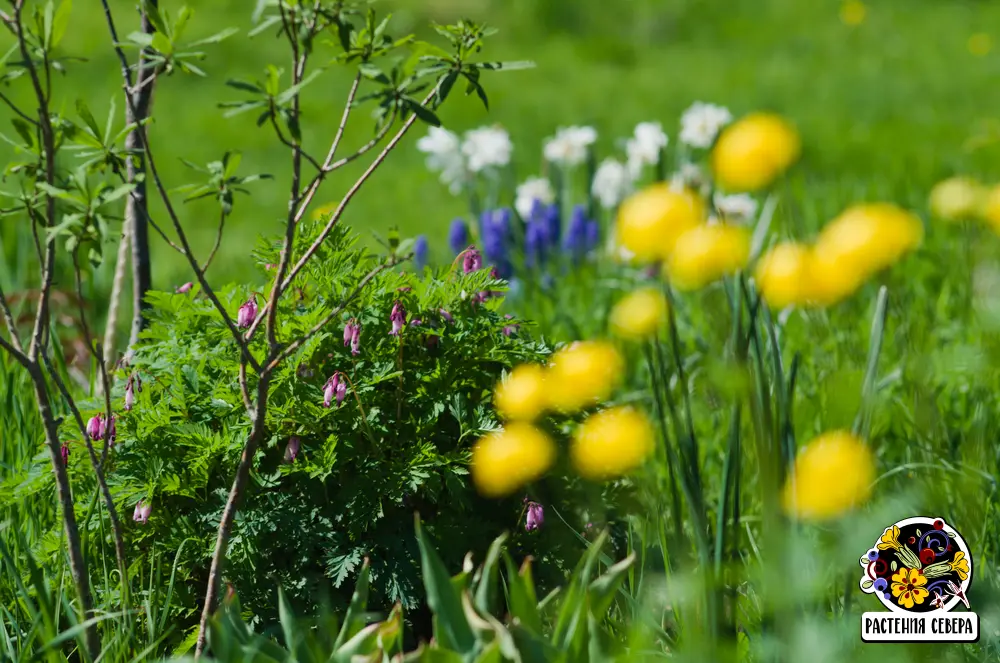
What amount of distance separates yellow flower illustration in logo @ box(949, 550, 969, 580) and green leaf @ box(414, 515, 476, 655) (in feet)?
2.43

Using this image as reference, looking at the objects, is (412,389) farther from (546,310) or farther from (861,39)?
(861,39)

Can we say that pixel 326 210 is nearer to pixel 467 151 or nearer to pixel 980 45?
pixel 467 151

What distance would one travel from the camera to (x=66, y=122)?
153 centimetres

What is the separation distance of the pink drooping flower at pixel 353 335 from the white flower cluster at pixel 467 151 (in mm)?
2387

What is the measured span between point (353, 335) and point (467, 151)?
2594 mm

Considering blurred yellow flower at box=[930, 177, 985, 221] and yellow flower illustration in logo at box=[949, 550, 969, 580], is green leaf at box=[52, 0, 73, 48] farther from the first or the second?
yellow flower illustration in logo at box=[949, 550, 969, 580]

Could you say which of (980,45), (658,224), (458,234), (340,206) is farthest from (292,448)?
(980,45)

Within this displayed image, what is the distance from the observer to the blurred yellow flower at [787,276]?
1.02 metres

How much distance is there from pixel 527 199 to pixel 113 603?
123 inches

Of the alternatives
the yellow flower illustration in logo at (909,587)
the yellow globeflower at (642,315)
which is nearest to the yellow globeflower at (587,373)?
the yellow globeflower at (642,315)

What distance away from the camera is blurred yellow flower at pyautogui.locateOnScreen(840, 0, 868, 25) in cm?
1025

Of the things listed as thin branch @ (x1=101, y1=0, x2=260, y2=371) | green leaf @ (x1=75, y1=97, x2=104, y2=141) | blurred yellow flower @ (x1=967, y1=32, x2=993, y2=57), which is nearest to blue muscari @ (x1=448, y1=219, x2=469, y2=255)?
thin branch @ (x1=101, y1=0, x2=260, y2=371)

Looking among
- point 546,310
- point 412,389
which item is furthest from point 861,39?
point 412,389

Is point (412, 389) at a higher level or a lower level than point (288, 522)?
higher
